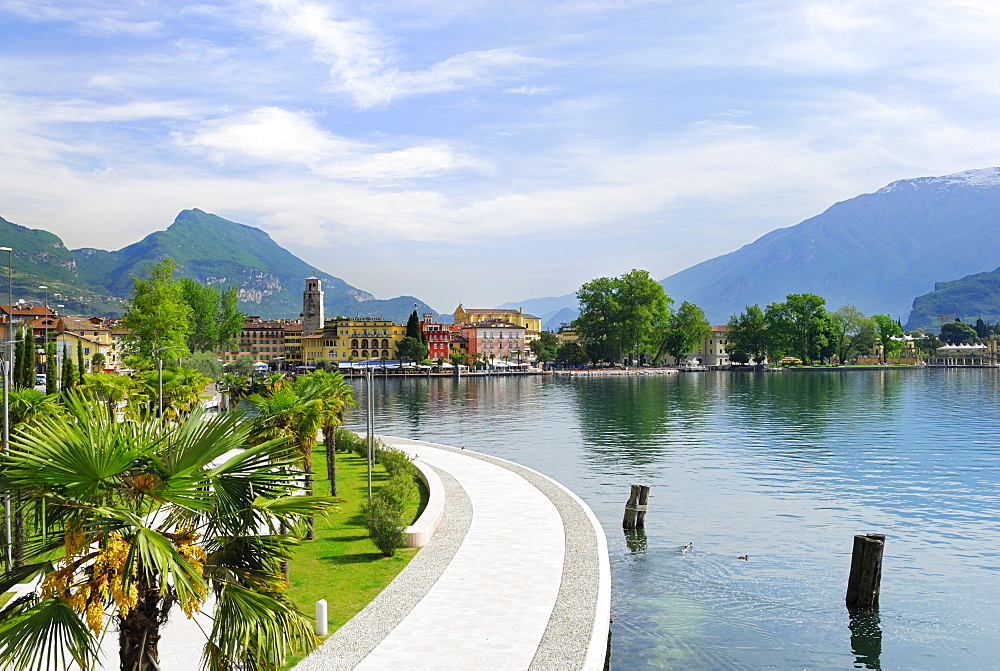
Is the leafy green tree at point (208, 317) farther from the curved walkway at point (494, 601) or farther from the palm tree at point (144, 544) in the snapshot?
the palm tree at point (144, 544)

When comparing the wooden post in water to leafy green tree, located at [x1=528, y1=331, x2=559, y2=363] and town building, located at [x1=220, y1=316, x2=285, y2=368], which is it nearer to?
leafy green tree, located at [x1=528, y1=331, x2=559, y2=363]

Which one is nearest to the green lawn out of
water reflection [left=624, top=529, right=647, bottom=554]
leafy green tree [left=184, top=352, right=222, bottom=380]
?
water reflection [left=624, top=529, right=647, bottom=554]

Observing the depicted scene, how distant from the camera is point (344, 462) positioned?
33.3 meters

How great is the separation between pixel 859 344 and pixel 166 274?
450ft

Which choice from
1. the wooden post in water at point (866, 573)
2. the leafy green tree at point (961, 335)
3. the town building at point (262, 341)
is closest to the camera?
the wooden post in water at point (866, 573)

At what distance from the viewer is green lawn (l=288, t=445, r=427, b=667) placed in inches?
563

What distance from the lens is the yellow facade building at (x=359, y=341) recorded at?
5920 inches

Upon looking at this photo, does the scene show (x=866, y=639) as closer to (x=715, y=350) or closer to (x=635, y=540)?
(x=635, y=540)

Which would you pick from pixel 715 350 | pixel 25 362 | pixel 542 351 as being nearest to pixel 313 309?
pixel 542 351

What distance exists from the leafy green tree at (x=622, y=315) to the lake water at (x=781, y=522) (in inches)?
2971

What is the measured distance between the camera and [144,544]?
661 cm

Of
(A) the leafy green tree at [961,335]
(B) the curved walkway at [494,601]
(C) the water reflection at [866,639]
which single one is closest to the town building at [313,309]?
(A) the leafy green tree at [961,335]

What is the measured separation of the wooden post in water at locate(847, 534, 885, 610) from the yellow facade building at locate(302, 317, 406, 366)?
5300 inches

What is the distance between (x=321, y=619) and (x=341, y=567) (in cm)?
443
